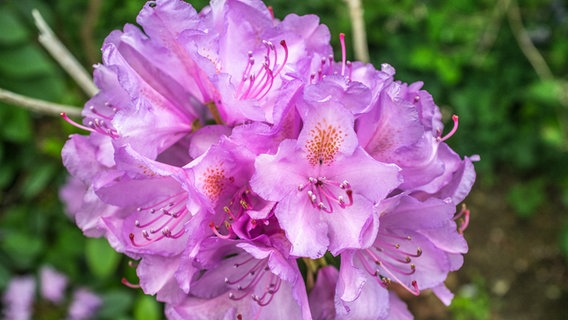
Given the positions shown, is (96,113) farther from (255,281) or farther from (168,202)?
(255,281)

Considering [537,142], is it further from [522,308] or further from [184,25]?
[184,25]

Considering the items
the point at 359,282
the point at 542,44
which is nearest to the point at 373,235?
the point at 359,282

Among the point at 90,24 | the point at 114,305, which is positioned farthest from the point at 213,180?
the point at 114,305

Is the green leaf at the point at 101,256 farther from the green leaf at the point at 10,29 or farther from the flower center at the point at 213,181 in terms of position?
the flower center at the point at 213,181

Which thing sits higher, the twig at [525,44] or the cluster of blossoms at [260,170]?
the cluster of blossoms at [260,170]

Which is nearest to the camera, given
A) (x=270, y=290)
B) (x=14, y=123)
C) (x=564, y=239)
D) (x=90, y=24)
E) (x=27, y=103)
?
(x=270, y=290)

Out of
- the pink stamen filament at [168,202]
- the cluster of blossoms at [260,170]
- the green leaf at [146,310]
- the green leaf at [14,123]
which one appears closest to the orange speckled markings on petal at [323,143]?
the cluster of blossoms at [260,170]

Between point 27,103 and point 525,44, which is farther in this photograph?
point 525,44
